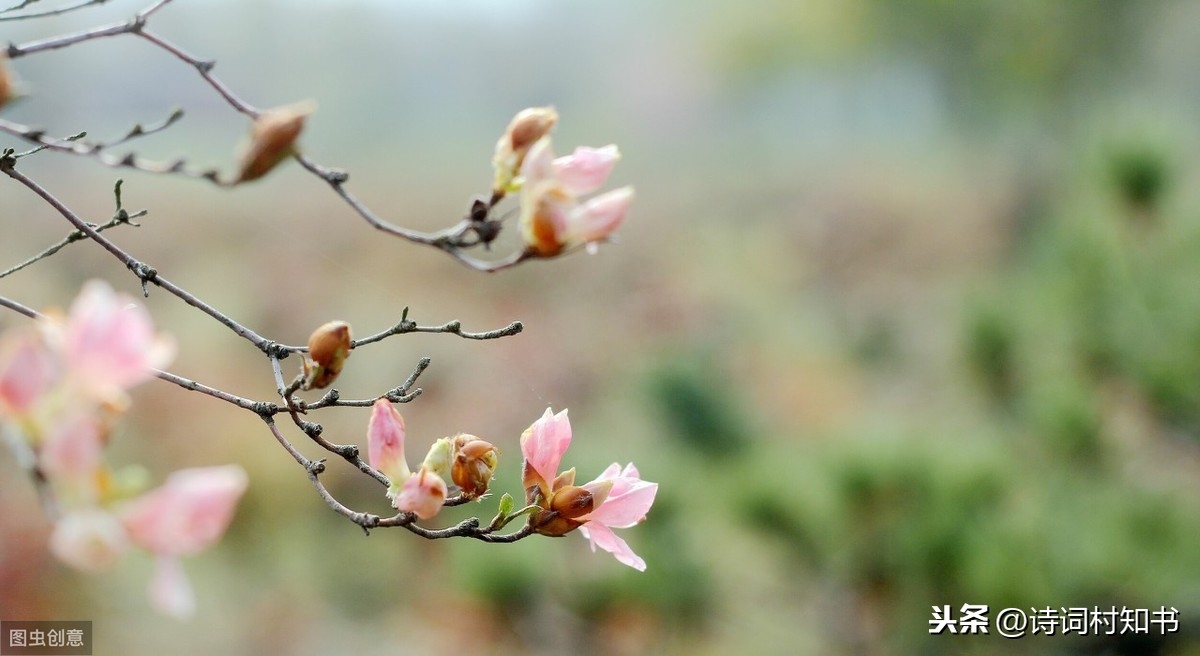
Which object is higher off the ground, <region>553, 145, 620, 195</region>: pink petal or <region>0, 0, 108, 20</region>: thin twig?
<region>0, 0, 108, 20</region>: thin twig

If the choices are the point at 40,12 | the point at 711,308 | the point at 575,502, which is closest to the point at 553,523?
the point at 575,502

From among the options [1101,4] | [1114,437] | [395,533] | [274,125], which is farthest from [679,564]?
[1101,4]

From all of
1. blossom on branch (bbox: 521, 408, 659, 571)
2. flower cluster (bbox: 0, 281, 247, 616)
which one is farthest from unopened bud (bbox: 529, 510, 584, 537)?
flower cluster (bbox: 0, 281, 247, 616)

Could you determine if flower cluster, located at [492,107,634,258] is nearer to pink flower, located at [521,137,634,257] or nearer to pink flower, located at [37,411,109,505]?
pink flower, located at [521,137,634,257]

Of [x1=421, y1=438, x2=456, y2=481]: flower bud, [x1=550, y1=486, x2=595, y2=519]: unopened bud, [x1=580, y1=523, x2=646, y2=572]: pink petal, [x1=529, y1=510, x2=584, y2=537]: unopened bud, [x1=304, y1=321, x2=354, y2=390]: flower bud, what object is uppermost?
[x1=304, y1=321, x2=354, y2=390]: flower bud

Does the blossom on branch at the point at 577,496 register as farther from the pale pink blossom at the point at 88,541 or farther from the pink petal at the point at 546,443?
the pale pink blossom at the point at 88,541

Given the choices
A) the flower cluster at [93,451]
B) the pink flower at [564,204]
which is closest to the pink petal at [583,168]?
the pink flower at [564,204]
